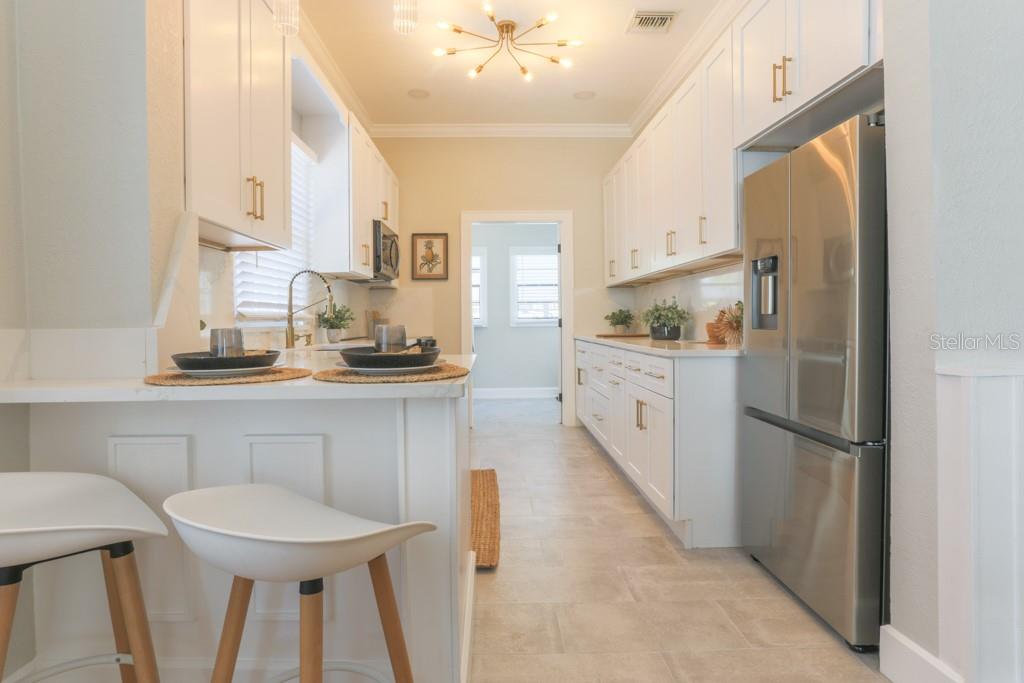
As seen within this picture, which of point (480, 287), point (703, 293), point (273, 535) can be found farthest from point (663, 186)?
point (480, 287)

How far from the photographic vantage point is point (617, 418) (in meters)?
3.61

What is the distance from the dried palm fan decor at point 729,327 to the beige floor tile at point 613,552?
3.78ft

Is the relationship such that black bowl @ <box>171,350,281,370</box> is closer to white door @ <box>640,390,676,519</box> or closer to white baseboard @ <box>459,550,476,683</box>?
white baseboard @ <box>459,550,476,683</box>

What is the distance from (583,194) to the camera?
5348mm

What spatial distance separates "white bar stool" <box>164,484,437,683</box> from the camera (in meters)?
0.89

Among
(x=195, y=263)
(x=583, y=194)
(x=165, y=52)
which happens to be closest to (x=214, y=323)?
(x=195, y=263)

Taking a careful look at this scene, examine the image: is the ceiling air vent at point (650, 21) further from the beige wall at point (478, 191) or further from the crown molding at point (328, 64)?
the crown molding at point (328, 64)

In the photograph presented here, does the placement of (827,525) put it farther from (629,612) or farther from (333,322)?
(333,322)

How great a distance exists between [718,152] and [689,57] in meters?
1.40

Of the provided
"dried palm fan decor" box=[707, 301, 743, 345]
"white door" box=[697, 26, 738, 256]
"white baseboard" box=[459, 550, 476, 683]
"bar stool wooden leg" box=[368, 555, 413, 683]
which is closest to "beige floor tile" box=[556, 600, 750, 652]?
"white baseboard" box=[459, 550, 476, 683]

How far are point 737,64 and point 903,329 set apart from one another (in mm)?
1626

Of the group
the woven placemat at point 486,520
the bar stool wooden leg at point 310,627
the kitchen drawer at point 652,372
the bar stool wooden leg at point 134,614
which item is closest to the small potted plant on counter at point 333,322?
the woven placemat at point 486,520

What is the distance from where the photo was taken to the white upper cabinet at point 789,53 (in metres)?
1.80

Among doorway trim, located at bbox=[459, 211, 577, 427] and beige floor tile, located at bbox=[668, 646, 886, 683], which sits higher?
doorway trim, located at bbox=[459, 211, 577, 427]
